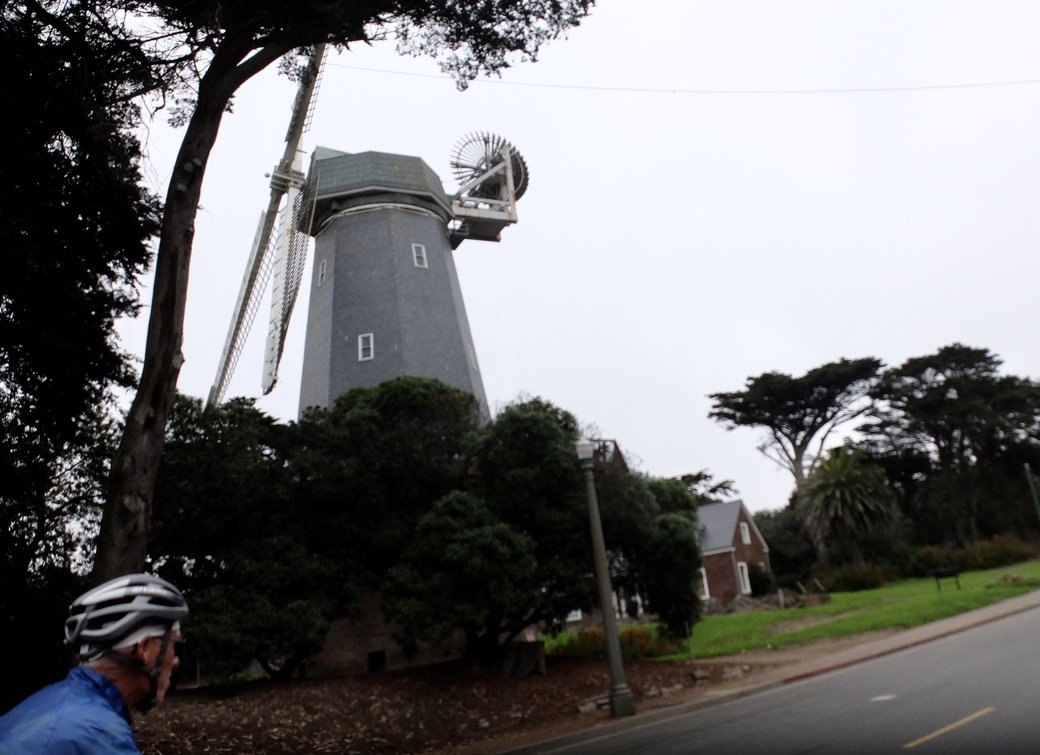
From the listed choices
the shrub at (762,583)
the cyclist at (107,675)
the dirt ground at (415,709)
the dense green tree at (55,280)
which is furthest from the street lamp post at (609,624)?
the shrub at (762,583)

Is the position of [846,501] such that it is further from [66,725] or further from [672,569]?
[66,725]

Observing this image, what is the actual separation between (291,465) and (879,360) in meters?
45.5

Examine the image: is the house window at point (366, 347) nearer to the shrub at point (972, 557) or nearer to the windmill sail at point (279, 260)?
the windmill sail at point (279, 260)

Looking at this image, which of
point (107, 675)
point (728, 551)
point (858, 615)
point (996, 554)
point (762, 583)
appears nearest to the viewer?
point (107, 675)

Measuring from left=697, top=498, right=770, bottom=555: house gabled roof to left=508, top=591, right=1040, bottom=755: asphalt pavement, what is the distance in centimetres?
2082

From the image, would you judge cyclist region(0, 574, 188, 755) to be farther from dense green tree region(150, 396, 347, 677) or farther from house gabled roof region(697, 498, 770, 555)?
house gabled roof region(697, 498, 770, 555)

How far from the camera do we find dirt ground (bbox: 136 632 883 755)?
1304cm

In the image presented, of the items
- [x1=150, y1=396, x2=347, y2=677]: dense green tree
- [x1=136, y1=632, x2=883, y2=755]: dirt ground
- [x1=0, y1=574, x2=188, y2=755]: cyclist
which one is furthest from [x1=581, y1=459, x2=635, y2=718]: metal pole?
[x1=0, y1=574, x2=188, y2=755]: cyclist

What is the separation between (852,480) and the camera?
1793 inches

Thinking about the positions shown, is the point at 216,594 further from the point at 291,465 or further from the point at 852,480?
the point at 852,480

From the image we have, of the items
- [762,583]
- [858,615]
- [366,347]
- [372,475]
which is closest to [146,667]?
[372,475]

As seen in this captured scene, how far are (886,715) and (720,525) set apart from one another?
4052 centimetres

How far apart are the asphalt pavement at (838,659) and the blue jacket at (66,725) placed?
1154 centimetres

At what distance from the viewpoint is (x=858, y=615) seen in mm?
28453
